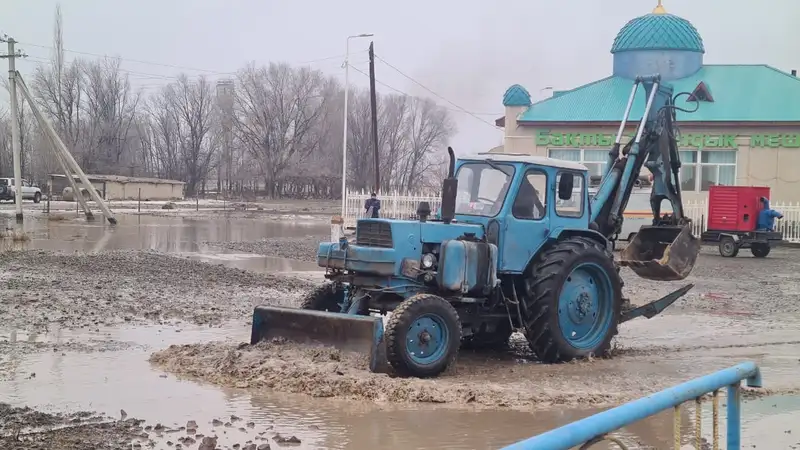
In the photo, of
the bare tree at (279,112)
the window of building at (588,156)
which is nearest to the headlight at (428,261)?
the window of building at (588,156)

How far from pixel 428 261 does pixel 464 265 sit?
0.40 meters

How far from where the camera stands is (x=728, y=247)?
2923 centimetres

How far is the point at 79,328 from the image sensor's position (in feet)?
38.2

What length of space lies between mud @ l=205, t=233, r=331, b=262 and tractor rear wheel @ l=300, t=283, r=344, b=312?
13071 mm

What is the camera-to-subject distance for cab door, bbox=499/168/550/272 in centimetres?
989

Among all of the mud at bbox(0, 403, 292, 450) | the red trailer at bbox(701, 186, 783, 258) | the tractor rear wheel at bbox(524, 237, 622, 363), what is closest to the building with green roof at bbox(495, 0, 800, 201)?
the red trailer at bbox(701, 186, 783, 258)

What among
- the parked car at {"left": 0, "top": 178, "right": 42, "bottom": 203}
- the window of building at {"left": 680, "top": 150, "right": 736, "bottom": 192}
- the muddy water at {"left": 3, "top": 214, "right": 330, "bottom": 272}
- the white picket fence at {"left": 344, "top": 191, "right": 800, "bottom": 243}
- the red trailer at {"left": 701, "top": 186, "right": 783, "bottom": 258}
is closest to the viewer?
the muddy water at {"left": 3, "top": 214, "right": 330, "bottom": 272}

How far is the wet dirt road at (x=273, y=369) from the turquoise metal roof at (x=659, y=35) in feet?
84.9

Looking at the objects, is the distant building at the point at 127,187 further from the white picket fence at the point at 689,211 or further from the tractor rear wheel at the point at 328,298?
the tractor rear wheel at the point at 328,298

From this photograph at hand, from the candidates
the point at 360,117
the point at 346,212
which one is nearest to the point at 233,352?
the point at 346,212

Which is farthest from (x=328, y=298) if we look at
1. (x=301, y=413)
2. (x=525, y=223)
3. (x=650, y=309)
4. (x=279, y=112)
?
(x=279, y=112)

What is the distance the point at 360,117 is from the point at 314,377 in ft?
263

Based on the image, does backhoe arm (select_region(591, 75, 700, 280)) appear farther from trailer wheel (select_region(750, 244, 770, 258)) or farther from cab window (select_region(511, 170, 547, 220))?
trailer wheel (select_region(750, 244, 770, 258))

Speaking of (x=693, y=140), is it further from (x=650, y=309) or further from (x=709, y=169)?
(x=650, y=309)
